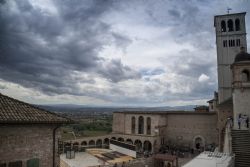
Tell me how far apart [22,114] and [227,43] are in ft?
126

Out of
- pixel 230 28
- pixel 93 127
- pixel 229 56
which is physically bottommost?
pixel 93 127

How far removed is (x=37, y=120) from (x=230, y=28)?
130 ft

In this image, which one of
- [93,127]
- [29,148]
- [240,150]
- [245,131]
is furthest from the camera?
[93,127]

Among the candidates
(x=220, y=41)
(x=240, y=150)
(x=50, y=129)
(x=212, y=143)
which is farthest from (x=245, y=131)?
(x=220, y=41)

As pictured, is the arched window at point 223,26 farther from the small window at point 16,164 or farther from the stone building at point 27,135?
the small window at point 16,164

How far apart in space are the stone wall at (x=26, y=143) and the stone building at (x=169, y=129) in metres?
33.1

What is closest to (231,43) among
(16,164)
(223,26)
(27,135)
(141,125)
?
(223,26)

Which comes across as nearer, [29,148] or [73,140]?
[29,148]

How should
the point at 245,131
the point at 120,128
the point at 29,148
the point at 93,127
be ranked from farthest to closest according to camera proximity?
the point at 93,127 → the point at 120,128 → the point at 245,131 → the point at 29,148

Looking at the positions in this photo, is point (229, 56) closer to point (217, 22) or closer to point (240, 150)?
point (217, 22)

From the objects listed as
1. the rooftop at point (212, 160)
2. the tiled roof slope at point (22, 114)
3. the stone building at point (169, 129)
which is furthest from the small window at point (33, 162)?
the stone building at point (169, 129)

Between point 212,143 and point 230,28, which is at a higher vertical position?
point 230,28

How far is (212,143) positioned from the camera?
42.3m

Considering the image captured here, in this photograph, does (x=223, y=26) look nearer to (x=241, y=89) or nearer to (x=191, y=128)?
(x=191, y=128)
